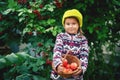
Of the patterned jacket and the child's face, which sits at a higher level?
the child's face

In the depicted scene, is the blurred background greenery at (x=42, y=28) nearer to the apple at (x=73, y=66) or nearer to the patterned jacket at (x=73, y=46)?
the patterned jacket at (x=73, y=46)

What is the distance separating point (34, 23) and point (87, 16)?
91 cm

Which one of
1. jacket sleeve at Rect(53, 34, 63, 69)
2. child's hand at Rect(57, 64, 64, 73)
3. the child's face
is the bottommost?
child's hand at Rect(57, 64, 64, 73)

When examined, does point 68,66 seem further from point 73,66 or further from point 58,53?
point 58,53

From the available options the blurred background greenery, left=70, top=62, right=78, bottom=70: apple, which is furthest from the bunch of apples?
the blurred background greenery

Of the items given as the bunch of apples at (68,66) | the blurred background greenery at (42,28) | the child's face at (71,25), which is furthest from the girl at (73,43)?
the blurred background greenery at (42,28)

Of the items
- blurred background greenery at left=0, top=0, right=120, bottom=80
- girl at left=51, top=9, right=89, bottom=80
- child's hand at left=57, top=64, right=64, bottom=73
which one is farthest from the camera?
blurred background greenery at left=0, top=0, right=120, bottom=80

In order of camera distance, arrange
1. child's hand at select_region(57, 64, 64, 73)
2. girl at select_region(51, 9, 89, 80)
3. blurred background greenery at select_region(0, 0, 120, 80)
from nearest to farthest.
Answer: child's hand at select_region(57, 64, 64, 73) < girl at select_region(51, 9, 89, 80) < blurred background greenery at select_region(0, 0, 120, 80)

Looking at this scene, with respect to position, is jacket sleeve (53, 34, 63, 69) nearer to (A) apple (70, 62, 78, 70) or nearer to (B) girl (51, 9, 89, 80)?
(B) girl (51, 9, 89, 80)

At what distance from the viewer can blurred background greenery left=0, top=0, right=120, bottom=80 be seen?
6.13 metres

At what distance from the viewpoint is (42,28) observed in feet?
20.2

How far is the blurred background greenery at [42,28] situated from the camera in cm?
613

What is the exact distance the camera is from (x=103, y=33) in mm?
6320

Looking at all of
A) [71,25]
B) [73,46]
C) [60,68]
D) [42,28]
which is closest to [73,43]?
[73,46]
